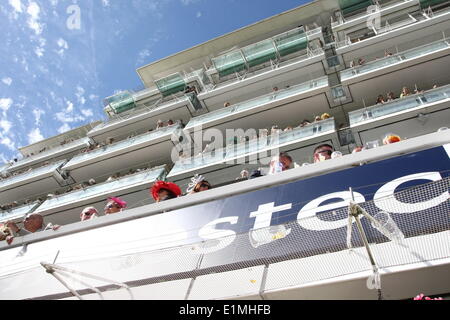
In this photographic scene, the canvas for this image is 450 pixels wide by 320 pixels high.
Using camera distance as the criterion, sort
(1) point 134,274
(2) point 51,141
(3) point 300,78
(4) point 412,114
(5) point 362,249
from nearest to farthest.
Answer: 1. (5) point 362,249
2. (1) point 134,274
3. (4) point 412,114
4. (3) point 300,78
5. (2) point 51,141

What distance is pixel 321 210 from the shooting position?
18.1ft

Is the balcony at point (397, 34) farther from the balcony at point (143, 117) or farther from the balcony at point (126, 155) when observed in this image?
the balcony at point (126, 155)

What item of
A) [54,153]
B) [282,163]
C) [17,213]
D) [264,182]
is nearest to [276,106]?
[282,163]

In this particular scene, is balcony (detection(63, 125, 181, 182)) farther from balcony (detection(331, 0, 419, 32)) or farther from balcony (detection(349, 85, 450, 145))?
balcony (detection(331, 0, 419, 32))

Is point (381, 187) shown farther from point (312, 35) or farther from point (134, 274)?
point (312, 35)

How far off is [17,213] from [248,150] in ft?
42.3

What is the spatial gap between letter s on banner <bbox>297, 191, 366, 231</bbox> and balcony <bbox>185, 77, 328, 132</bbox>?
1234 cm

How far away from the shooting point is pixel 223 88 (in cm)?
2153

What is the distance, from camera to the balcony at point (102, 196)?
18.0 meters

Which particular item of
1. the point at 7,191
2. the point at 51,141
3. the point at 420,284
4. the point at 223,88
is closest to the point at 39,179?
the point at 7,191

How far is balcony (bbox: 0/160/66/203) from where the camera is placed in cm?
2319

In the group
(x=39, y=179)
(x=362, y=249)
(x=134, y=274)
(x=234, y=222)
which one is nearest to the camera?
(x=362, y=249)

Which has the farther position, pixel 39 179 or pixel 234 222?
pixel 39 179

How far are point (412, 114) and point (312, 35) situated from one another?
9253mm
